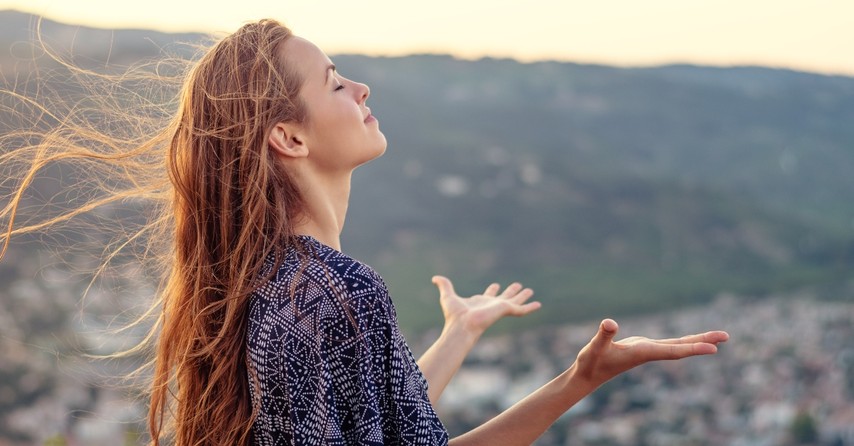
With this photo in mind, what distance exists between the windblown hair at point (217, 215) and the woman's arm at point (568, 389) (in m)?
0.47

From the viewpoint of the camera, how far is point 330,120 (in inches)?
79.3

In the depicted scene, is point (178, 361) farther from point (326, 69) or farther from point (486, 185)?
point (486, 185)

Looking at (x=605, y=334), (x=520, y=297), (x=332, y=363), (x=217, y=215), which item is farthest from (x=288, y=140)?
(x=520, y=297)

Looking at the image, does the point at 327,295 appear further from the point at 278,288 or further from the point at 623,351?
the point at 623,351

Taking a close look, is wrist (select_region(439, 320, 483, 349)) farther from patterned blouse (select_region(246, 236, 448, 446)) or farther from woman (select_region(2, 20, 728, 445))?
patterned blouse (select_region(246, 236, 448, 446))

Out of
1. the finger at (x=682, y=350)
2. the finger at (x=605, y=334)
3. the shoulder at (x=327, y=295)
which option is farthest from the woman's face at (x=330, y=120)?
the finger at (x=682, y=350)

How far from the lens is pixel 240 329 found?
1.89m

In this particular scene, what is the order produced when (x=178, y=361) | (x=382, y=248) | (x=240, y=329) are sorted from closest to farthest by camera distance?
(x=240, y=329), (x=178, y=361), (x=382, y=248)

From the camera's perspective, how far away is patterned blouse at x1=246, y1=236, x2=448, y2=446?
5.73ft

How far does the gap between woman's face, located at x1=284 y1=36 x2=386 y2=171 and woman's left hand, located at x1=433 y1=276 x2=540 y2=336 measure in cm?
60

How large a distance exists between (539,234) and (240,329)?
6614 cm

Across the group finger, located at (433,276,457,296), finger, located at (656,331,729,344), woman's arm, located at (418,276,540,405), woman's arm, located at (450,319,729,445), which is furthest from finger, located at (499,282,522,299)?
finger, located at (656,331,729,344)

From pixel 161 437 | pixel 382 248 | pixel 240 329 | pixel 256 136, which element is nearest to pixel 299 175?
pixel 256 136

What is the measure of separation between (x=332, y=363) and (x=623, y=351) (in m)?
0.54
